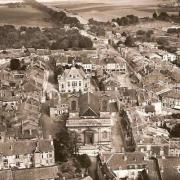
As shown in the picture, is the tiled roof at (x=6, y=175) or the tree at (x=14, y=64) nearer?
the tiled roof at (x=6, y=175)

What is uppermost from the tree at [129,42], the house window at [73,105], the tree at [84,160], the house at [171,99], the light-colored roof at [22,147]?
the tree at [129,42]

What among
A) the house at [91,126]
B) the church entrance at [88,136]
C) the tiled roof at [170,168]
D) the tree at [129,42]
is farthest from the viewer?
the tree at [129,42]

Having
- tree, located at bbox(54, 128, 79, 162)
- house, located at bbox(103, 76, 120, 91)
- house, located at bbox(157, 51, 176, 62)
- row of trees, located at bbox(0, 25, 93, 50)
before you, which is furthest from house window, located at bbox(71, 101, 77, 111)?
row of trees, located at bbox(0, 25, 93, 50)

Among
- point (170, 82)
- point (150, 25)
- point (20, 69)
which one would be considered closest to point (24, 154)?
point (170, 82)

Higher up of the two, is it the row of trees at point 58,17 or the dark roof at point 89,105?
the row of trees at point 58,17

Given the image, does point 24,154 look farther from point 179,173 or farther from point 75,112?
point 179,173

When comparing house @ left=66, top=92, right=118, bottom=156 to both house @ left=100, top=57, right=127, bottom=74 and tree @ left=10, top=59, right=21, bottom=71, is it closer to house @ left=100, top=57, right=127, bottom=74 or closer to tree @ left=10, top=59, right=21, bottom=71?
house @ left=100, top=57, right=127, bottom=74

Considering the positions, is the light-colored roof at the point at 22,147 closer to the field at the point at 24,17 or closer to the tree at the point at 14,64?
the tree at the point at 14,64

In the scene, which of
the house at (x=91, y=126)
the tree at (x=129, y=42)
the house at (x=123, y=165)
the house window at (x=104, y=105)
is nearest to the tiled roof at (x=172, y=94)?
the house window at (x=104, y=105)

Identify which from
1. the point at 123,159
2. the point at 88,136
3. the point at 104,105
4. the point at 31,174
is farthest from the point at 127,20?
the point at 31,174
